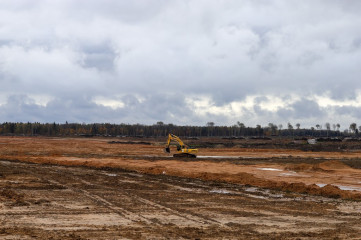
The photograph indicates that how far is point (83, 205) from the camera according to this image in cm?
1612

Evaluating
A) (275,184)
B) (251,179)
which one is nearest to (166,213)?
(275,184)

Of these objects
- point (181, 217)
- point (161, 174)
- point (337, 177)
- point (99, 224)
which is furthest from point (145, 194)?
point (337, 177)

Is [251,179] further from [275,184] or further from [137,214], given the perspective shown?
[137,214]

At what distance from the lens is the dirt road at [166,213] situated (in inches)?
448

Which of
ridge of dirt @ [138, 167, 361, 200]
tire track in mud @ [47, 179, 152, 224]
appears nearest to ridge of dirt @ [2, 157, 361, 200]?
ridge of dirt @ [138, 167, 361, 200]

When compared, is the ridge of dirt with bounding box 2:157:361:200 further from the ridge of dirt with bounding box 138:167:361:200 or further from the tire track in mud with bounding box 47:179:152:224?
the tire track in mud with bounding box 47:179:152:224

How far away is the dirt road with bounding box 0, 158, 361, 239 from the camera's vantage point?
11.4 meters

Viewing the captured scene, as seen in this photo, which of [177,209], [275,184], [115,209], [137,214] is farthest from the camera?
[275,184]

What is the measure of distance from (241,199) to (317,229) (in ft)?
22.0

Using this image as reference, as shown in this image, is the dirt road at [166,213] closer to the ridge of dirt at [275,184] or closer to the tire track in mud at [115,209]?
the tire track in mud at [115,209]

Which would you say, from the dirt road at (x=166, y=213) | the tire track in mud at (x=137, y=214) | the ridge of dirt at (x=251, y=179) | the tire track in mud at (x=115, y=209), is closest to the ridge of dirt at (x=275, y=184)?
the ridge of dirt at (x=251, y=179)

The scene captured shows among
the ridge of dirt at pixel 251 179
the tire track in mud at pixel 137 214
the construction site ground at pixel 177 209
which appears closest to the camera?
the construction site ground at pixel 177 209

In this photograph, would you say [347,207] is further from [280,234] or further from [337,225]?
[280,234]

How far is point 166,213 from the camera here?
14.7m
